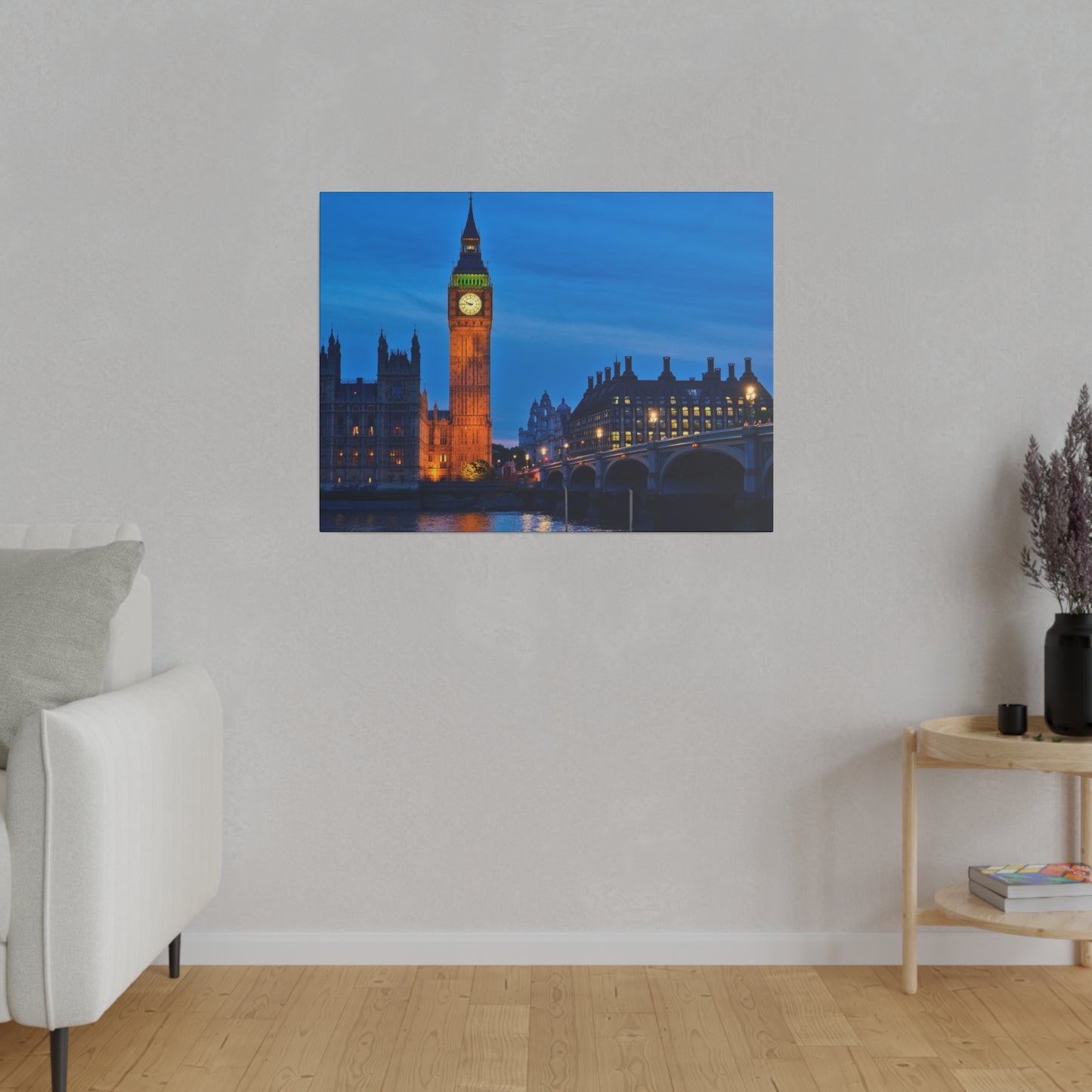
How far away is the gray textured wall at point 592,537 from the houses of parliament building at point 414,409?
62mm

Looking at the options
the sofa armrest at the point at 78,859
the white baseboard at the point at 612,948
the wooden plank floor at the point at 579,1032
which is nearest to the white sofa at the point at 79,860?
the sofa armrest at the point at 78,859

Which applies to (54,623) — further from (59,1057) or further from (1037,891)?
(1037,891)

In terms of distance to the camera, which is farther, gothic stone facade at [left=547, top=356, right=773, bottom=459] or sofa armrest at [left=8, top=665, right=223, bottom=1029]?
gothic stone facade at [left=547, top=356, right=773, bottom=459]

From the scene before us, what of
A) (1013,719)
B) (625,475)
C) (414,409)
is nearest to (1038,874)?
(1013,719)

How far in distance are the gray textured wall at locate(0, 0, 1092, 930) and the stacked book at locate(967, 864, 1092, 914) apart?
0.22 metres

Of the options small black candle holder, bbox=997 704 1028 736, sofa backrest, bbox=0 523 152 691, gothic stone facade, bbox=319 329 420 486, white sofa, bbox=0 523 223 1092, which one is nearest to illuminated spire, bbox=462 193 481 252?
gothic stone facade, bbox=319 329 420 486

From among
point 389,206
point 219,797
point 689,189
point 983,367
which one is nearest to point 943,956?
point 983,367

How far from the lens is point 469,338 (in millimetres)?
2527

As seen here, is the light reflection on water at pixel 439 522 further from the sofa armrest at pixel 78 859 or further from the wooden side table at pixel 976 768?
the wooden side table at pixel 976 768

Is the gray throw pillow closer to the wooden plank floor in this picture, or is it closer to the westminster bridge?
the wooden plank floor

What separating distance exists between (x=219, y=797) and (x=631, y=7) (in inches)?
83.0

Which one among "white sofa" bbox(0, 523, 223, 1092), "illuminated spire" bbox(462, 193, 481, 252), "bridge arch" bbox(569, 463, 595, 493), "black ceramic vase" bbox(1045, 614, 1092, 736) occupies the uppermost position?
"illuminated spire" bbox(462, 193, 481, 252)

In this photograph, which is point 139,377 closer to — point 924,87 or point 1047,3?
point 924,87

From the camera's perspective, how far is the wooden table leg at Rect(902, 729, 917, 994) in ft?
7.68
